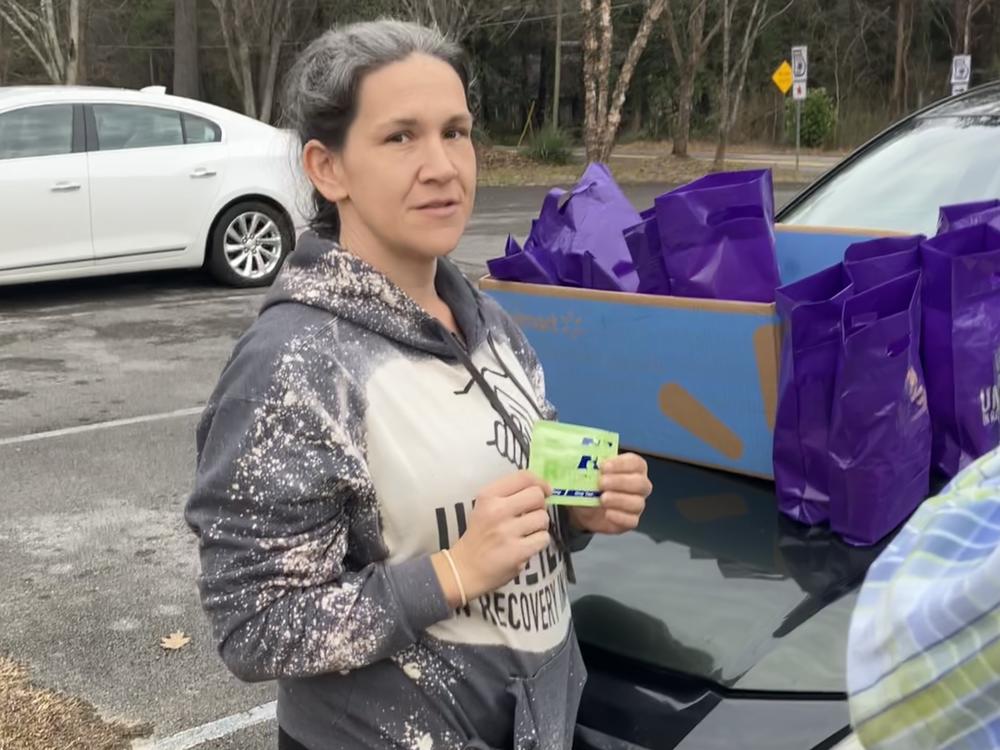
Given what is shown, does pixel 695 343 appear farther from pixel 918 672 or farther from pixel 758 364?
pixel 918 672

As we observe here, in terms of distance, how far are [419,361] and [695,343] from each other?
755 millimetres

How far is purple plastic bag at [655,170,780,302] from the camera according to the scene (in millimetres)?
2148

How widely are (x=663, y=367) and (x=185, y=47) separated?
27.1 m

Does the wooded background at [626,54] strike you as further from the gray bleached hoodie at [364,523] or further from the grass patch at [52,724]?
the gray bleached hoodie at [364,523]

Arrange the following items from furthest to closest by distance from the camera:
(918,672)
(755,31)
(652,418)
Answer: (755,31)
(652,418)
(918,672)

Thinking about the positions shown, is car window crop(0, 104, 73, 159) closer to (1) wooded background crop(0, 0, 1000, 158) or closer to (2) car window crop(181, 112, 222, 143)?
(2) car window crop(181, 112, 222, 143)

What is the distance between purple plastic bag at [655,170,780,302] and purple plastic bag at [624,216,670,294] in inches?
0.9

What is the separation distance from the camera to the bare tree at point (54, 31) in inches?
777

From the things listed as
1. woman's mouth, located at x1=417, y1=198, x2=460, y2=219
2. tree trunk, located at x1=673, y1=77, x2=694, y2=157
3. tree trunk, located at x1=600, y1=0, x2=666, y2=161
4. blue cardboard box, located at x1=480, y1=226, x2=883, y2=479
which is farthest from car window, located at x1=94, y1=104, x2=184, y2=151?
tree trunk, located at x1=673, y1=77, x2=694, y2=157

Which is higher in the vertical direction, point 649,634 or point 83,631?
point 649,634

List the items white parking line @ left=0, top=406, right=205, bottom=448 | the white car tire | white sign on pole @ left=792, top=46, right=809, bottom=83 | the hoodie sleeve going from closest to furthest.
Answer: the hoodie sleeve → white parking line @ left=0, top=406, right=205, bottom=448 → the white car tire → white sign on pole @ left=792, top=46, right=809, bottom=83

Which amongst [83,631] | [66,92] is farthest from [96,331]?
[83,631]

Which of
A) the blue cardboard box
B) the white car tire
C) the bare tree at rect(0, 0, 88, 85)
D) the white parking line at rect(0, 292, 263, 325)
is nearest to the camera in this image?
the blue cardboard box

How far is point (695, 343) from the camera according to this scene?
1.98 metres
